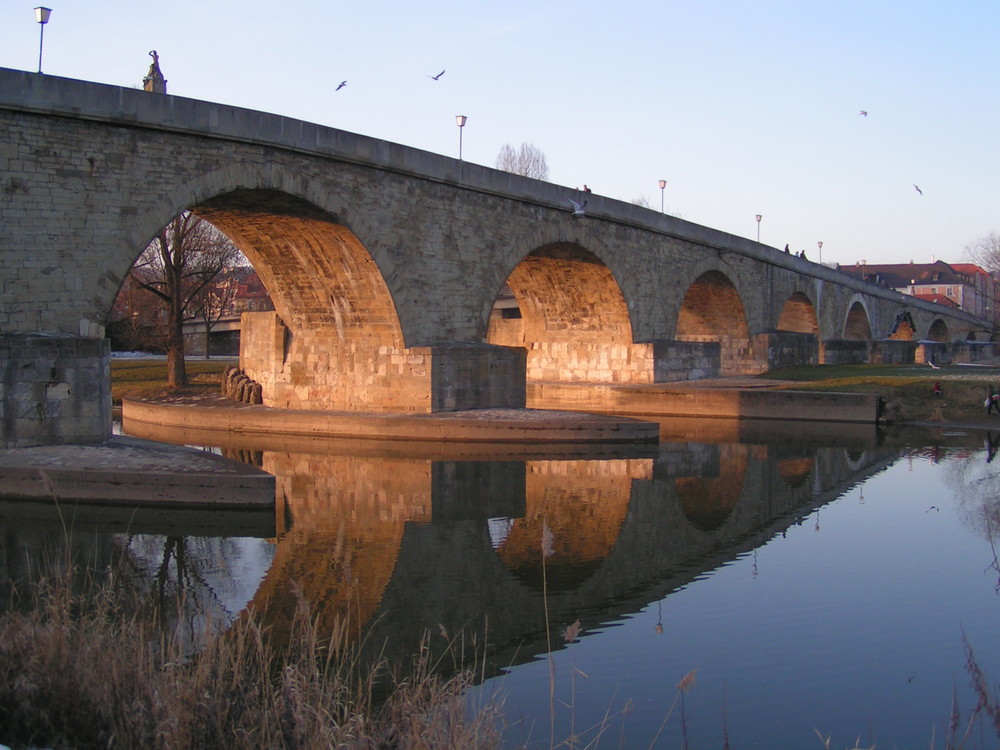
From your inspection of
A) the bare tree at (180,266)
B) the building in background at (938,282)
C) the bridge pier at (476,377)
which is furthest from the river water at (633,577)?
the building in background at (938,282)

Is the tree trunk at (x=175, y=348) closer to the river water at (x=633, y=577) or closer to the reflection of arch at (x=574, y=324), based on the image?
the reflection of arch at (x=574, y=324)

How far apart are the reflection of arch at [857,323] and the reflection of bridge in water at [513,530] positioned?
108ft

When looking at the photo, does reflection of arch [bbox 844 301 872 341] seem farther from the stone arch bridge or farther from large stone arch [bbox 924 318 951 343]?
large stone arch [bbox 924 318 951 343]

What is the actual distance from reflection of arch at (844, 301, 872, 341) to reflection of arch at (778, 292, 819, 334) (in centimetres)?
690

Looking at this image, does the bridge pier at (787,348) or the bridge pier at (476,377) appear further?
the bridge pier at (787,348)

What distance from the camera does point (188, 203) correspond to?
48.9 feet

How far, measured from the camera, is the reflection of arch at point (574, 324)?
26734 mm

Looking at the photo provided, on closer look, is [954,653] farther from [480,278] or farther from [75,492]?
[480,278]

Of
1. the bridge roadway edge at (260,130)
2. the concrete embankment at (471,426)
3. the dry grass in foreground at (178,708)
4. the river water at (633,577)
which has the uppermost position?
the bridge roadway edge at (260,130)

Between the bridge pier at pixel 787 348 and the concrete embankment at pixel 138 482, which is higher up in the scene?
the bridge pier at pixel 787 348

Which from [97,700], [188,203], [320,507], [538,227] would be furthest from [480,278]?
[97,700]

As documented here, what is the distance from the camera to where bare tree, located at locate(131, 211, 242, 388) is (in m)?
24.6

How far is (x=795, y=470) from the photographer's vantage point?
16250mm

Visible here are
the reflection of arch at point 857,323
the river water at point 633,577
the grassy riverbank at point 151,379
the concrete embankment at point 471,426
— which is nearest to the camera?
the river water at point 633,577
